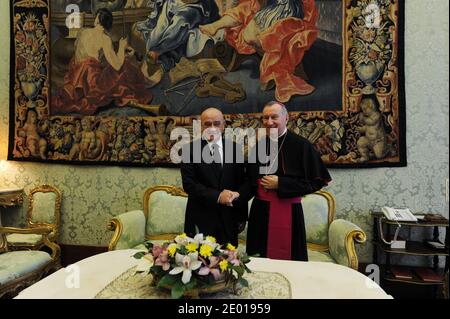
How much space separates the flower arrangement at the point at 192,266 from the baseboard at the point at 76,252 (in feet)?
9.43

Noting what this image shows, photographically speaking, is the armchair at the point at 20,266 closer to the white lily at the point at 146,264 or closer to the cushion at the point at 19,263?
the cushion at the point at 19,263

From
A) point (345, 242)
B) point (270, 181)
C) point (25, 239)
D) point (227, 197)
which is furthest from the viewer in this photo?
point (25, 239)

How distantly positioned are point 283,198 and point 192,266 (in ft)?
3.94

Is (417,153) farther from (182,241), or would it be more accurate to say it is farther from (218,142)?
(182,241)

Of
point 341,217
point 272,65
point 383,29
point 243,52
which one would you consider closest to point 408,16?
point 383,29

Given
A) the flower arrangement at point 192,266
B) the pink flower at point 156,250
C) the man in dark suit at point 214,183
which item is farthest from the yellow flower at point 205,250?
the man in dark suit at point 214,183

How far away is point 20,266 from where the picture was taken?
2.99 m

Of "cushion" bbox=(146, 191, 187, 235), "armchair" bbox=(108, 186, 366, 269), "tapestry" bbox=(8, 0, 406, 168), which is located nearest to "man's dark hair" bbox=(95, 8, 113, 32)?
"tapestry" bbox=(8, 0, 406, 168)

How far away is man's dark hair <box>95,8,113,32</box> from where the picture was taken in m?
4.09

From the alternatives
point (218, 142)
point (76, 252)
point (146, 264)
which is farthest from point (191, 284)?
point (76, 252)

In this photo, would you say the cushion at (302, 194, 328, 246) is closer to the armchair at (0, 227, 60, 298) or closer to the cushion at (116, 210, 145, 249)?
the cushion at (116, 210, 145, 249)

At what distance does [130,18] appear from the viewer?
13.2 feet

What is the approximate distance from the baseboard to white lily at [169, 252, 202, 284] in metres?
3.02

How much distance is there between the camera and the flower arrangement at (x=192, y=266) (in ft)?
4.95
